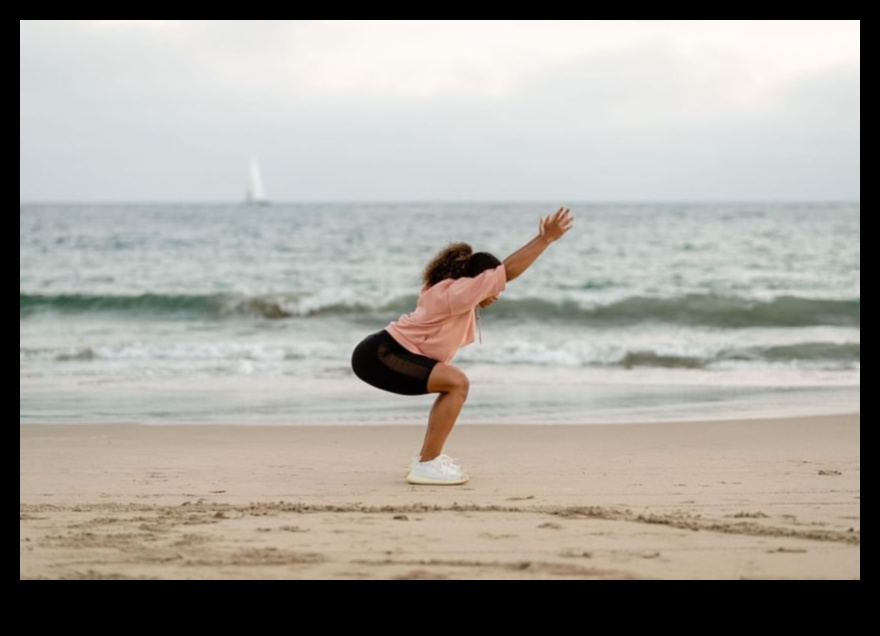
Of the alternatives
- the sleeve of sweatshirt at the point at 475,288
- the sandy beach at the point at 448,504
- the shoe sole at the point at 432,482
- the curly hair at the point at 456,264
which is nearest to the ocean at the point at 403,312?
the sandy beach at the point at 448,504

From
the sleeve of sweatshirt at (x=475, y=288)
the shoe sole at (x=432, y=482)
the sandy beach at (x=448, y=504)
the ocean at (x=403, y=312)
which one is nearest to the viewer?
the sandy beach at (x=448, y=504)

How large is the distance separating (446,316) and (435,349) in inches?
8.6

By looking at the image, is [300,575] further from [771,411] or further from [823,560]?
[771,411]

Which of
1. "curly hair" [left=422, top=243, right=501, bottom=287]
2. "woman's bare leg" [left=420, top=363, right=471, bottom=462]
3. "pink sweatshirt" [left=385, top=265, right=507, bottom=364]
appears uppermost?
"curly hair" [left=422, top=243, right=501, bottom=287]

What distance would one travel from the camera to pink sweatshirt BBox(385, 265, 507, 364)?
5.62 meters

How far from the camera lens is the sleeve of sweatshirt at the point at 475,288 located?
561 centimetres

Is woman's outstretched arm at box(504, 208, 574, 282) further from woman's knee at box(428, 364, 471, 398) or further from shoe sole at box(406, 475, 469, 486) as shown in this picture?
shoe sole at box(406, 475, 469, 486)

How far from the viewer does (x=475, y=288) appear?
5.62 m

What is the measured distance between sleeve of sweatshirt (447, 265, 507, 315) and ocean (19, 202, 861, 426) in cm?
291

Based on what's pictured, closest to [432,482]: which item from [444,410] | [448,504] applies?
[444,410]

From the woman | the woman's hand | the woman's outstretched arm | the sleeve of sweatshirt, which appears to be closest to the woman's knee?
the woman

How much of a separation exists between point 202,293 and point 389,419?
1181 centimetres

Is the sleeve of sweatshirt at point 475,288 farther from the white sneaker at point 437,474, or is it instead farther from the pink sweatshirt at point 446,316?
the white sneaker at point 437,474

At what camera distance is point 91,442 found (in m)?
7.45
